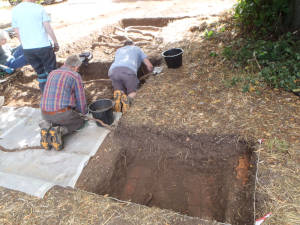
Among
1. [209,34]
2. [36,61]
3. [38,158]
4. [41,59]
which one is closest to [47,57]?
[41,59]

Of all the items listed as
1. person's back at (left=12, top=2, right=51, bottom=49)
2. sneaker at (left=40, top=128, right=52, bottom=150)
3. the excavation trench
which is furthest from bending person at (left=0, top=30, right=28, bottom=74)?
the excavation trench

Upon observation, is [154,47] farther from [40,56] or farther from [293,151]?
[293,151]

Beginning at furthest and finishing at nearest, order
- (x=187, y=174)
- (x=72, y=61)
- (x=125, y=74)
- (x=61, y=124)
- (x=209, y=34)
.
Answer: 1. (x=209, y=34)
2. (x=125, y=74)
3. (x=61, y=124)
4. (x=72, y=61)
5. (x=187, y=174)

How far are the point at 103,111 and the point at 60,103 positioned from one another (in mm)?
694

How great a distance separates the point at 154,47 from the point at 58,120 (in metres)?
3.36

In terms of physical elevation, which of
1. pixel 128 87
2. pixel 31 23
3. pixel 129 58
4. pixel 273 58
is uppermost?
pixel 31 23

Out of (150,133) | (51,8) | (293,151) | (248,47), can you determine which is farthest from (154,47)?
(51,8)

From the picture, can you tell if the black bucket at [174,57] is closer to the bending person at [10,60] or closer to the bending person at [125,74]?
the bending person at [125,74]

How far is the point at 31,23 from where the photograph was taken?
4.19 meters

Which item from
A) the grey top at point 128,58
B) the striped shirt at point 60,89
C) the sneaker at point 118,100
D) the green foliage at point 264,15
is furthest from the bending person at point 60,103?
the green foliage at point 264,15

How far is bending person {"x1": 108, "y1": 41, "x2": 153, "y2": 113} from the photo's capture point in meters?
4.31

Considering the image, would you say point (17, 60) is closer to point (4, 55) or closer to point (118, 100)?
point (4, 55)

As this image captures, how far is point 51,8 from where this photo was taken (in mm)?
13047

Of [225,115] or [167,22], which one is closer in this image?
[225,115]
